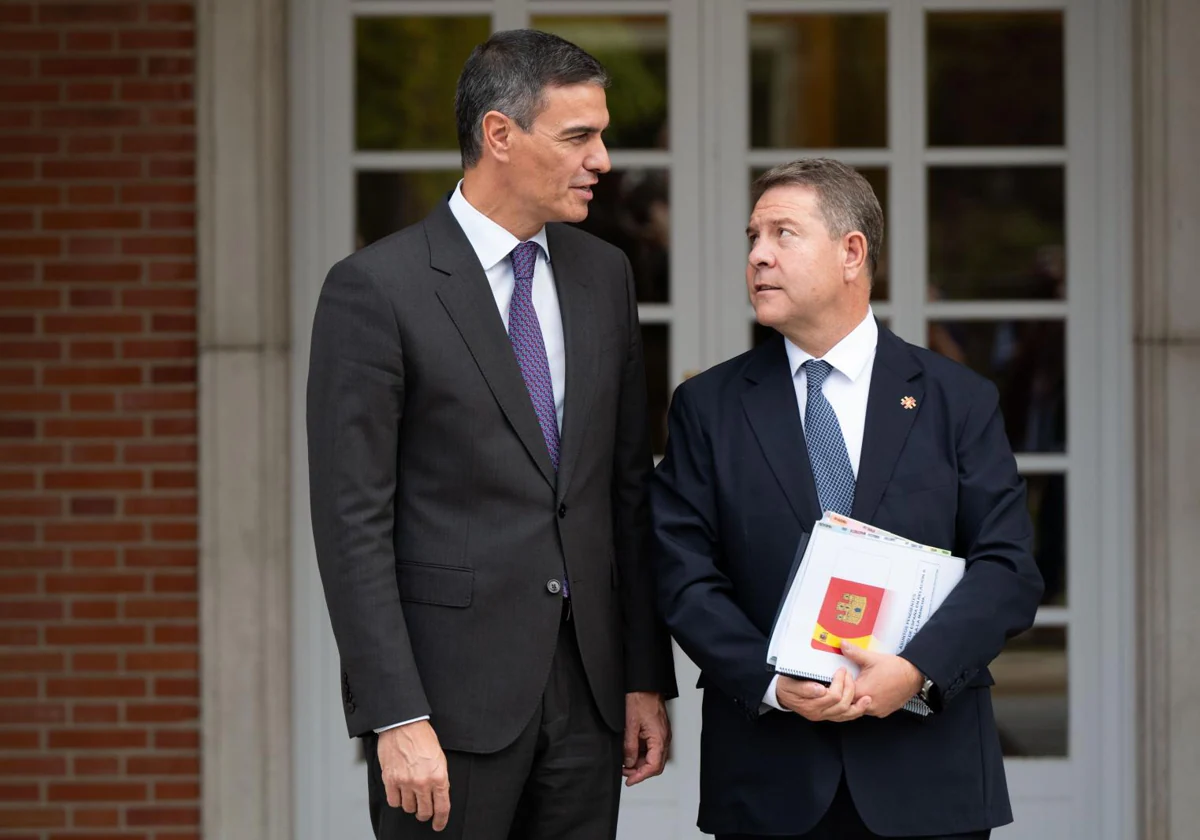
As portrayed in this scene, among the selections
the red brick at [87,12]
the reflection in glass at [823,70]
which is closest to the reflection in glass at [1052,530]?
the reflection in glass at [823,70]

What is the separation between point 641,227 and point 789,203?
189 cm

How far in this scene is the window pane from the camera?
14.1ft

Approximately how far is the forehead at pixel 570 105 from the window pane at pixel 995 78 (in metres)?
2.08

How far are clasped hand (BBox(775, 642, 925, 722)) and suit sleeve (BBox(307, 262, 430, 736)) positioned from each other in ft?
1.94

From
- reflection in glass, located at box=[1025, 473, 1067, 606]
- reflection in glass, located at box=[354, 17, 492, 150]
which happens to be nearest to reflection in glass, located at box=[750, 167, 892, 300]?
reflection in glass, located at box=[1025, 473, 1067, 606]

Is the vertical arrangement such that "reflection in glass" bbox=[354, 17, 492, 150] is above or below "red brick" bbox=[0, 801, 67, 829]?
above

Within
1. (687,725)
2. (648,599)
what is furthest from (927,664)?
(687,725)

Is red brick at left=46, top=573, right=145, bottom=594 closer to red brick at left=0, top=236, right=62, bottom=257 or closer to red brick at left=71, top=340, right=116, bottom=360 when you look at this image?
red brick at left=71, top=340, right=116, bottom=360

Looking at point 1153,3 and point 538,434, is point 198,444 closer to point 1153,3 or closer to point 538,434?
point 538,434

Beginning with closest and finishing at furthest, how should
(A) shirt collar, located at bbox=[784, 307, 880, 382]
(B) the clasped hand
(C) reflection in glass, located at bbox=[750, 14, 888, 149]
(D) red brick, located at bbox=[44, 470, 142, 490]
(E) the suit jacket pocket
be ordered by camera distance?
(B) the clasped hand → (E) the suit jacket pocket → (A) shirt collar, located at bbox=[784, 307, 880, 382] → (D) red brick, located at bbox=[44, 470, 142, 490] → (C) reflection in glass, located at bbox=[750, 14, 888, 149]

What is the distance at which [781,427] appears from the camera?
2469mm

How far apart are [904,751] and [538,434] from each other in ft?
2.49

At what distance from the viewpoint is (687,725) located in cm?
430

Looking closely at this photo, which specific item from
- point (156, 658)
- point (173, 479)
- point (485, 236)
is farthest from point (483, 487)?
point (156, 658)
